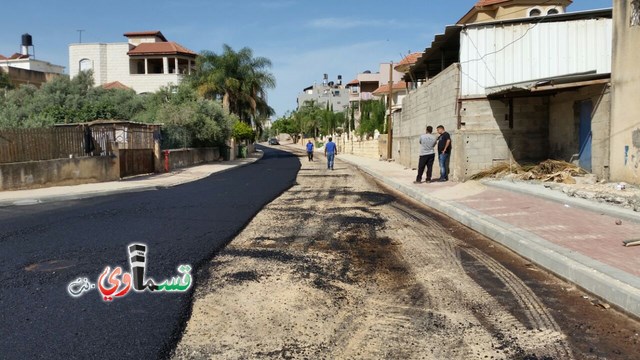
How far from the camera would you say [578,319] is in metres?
4.75

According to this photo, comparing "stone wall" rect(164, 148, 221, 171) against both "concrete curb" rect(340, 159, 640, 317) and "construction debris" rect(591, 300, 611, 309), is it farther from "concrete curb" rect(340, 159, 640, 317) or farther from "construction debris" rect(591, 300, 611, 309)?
"construction debris" rect(591, 300, 611, 309)

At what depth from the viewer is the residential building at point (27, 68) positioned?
167 ft

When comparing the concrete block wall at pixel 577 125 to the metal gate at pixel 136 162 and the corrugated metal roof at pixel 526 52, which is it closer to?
the corrugated metal roof at pixel 526 52

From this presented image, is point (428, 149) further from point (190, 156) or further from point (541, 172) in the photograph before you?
point (190, 156)

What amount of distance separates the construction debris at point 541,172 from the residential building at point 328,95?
11026 centimetres

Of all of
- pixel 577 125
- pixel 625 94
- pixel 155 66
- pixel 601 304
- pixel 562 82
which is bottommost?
pixel 601 304

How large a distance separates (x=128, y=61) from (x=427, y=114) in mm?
44757

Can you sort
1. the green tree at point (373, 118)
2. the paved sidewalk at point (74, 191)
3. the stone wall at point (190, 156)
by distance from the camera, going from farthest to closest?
the green tree at point (373, 118), the stone wall at point (190, 156), the paved sidewalk at point (74, 191)

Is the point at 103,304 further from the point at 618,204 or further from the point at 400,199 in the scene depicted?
the point at 400,199

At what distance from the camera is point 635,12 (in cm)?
1161

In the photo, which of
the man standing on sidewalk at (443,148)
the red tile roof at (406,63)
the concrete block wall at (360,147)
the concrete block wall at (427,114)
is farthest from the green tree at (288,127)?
the man standing on sidewalk at (443,148)

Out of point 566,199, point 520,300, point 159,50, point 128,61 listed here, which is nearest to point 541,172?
point 566,199

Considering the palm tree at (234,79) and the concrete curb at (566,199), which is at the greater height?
the palm tree at (234,79)

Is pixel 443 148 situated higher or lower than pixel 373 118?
lower
